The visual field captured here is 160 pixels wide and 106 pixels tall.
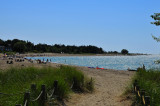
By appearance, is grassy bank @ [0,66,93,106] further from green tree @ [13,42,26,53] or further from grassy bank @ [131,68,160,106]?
green tree @ [13,42,26,53]

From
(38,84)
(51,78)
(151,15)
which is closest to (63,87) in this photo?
(51,78)

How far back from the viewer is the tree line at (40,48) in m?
112

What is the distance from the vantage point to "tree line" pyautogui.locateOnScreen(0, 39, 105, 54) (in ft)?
367

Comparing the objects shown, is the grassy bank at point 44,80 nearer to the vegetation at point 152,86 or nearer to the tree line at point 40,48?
the vegetation at point 152,86

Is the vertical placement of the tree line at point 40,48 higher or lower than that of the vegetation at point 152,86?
higher

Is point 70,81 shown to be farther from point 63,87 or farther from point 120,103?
point 120,103

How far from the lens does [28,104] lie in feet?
15.2

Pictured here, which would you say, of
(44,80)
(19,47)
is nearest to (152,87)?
(44,80)

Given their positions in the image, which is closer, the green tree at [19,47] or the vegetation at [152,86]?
the vegetation at [152,86]

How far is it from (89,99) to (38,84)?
275 cm

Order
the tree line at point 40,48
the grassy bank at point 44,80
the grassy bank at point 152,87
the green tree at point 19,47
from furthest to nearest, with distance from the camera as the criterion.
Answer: the tree line at point 40,48 < the green tree at point 19,47 < the grassy bank at point 44,80 < the grassy bank at point 152,87

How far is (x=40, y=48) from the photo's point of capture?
13675 centimetres

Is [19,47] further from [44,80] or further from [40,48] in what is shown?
[44,80]

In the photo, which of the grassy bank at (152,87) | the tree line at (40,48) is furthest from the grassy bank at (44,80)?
the tree line at (40,48)
